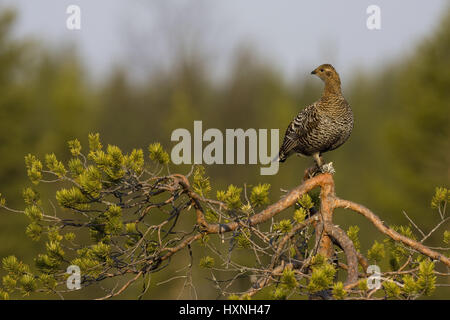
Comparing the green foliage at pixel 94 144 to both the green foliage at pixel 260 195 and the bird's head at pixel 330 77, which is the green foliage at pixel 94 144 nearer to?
the green foliage at pixel 260 195

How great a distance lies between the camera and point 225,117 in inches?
1539

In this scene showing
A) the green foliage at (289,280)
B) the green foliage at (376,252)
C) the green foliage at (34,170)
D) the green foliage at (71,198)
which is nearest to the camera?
the green foliage at (289,280)

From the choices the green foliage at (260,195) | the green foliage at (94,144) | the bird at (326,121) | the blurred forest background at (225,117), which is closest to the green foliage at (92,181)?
the green foliage at (94,144)

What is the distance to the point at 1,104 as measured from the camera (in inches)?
949

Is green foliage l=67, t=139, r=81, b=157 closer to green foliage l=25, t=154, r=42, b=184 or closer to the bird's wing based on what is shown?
green foliage l=25, t=154, r=42, b=184

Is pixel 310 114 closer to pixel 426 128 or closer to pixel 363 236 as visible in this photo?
pixel 426 128

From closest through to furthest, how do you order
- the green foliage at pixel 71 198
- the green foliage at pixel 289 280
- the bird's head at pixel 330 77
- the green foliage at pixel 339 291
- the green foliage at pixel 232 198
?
1. the green foliage at pixel 339 291
2. the green foliage at pixel 289 280
3. the green foliage at pixel 232 198
4. the green foliage at pixel 71 198
5. the bird's head at pixel 330 77

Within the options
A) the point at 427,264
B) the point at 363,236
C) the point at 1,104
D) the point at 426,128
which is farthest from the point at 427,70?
the point at 427,264

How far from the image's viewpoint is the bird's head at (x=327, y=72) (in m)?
7.66

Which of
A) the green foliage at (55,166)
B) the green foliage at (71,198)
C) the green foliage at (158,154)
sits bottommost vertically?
the green foliage at (71,198)

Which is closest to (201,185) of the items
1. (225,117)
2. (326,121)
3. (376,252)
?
(376,252)

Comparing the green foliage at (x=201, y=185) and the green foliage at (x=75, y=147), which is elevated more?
the green foliage at (x=75, y=147)

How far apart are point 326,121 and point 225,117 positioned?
31663 mm

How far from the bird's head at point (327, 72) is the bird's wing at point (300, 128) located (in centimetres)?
43
